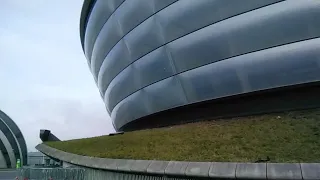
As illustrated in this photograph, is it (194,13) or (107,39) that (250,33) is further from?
(107,39)

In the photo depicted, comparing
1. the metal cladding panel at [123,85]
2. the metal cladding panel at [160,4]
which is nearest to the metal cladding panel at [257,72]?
the metal cladding panel at [160,4]

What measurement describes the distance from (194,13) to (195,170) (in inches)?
361

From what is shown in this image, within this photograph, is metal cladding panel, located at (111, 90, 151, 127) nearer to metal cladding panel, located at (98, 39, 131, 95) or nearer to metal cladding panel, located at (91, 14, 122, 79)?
metal cladding panel, located at (98, 39, 131, 95)

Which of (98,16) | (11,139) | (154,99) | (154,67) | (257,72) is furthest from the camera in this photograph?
(11,139)

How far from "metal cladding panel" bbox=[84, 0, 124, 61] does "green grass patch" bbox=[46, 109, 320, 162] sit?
35.6 ft

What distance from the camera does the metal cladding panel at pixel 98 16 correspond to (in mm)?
20608

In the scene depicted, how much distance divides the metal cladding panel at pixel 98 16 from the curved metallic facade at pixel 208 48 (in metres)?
0.22

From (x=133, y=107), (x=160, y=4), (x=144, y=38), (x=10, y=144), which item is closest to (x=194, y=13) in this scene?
(x=160, y=4)

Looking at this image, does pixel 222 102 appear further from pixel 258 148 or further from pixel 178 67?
pixel 258 148

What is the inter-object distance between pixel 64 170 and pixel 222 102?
289 inches

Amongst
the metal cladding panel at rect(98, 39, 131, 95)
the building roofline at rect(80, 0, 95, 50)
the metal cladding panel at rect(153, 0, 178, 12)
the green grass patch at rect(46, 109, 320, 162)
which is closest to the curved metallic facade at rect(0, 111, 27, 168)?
the building roofline at rect(80, 0, 95, 50)

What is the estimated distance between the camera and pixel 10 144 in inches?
1794

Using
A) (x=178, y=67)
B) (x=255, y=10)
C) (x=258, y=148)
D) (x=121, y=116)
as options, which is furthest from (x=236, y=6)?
(x=121, y=116)

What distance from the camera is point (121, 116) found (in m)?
23.9
